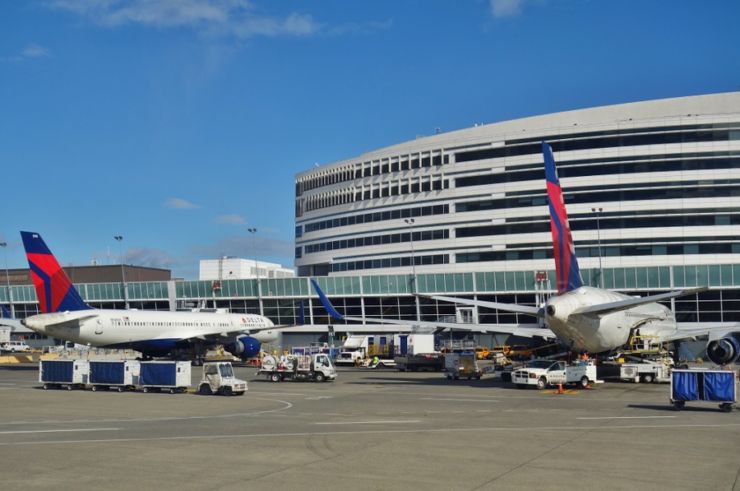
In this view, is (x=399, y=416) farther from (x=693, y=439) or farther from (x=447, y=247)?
(x=447, y=247)

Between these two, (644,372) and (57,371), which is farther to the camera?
(644,372)

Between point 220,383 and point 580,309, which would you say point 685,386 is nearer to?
point 580,309

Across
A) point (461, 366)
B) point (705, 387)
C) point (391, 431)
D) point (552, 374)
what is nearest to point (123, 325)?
point (461, 366)

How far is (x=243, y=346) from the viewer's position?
2662 inches

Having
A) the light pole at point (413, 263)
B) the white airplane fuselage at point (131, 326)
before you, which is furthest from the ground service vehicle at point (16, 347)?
the light pole at point (413, 263)

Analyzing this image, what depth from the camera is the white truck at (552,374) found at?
43375 millimetres

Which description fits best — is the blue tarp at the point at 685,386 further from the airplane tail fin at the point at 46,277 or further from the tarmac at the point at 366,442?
the airplane tail fin at the point at 46,277

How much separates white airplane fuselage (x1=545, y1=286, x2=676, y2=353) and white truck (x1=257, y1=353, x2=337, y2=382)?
1572cm

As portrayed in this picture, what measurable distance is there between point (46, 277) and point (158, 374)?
61.1ft

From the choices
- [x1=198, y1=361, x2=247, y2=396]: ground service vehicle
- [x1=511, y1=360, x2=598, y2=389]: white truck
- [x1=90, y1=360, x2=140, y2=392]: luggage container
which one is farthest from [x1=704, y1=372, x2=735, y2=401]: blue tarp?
[x1=90, y1=360, x2=140, y2=392]: luggage container

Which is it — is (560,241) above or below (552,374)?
above

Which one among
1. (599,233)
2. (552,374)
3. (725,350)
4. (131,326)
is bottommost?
(552,374)

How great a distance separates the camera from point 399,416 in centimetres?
2964

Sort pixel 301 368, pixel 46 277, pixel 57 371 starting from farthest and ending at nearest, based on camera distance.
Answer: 1. pixel 46 277
2. pixel 301 368
3. pixel 57 371
